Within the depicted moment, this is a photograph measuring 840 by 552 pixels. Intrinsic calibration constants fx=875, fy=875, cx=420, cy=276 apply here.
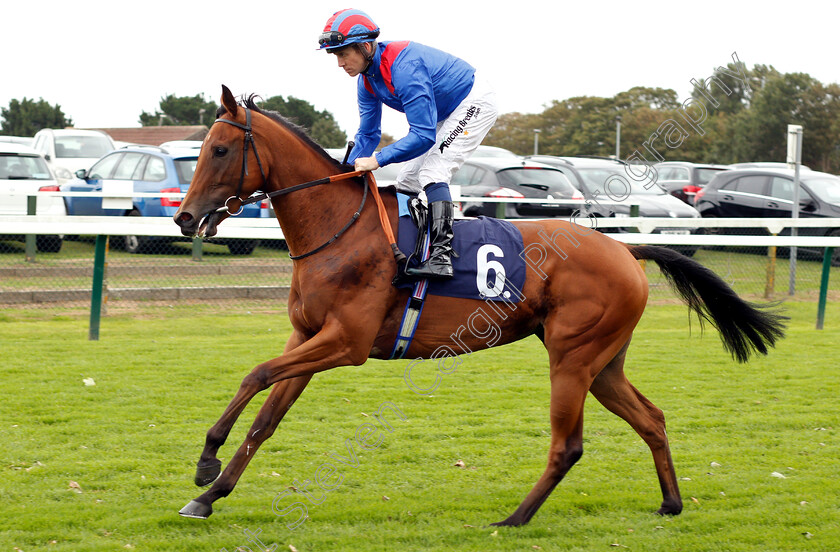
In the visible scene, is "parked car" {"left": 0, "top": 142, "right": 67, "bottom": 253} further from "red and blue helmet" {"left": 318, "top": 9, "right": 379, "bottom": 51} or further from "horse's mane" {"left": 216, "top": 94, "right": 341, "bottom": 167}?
"red and blue helmet" {"left": 318, "top": 9, "right": 379, "bottom": 51}

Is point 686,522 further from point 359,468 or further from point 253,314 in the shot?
point 253,314

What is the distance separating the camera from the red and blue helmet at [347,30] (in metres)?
4.22

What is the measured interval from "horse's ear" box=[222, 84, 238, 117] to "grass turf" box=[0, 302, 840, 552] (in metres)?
1.94

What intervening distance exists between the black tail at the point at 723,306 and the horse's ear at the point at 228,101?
233 cm

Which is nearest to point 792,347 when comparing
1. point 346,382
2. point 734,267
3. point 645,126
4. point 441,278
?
point 734,267

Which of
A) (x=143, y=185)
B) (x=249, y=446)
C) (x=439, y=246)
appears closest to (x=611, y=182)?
(x=143, y=185)

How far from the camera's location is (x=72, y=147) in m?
19.2

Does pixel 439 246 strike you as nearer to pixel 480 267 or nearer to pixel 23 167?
pixel 480 267

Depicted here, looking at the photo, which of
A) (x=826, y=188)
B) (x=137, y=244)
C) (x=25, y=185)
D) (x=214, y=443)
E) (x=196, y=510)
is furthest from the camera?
(x=826, y=188)

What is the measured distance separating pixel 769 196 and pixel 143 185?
11.2 metres

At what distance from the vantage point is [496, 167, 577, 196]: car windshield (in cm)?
1403

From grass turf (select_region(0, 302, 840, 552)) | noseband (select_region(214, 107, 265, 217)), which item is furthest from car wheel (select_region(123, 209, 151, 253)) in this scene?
noseband (select_region(214, 107, 265, 217))

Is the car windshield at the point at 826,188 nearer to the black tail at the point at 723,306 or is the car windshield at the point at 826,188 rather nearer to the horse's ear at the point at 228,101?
the black tail at the point at 723,306

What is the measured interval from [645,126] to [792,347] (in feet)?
102
